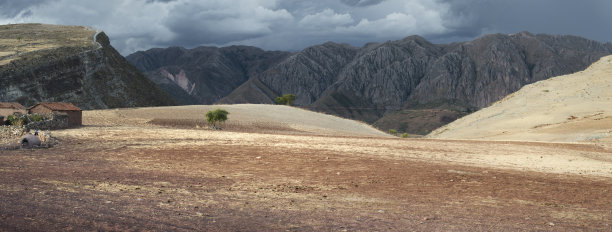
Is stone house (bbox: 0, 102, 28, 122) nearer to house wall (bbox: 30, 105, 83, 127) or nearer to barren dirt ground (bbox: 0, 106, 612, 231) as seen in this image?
house wall (bbox: 30, 105, 83, 127)

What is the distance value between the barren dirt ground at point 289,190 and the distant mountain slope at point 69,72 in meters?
93.5

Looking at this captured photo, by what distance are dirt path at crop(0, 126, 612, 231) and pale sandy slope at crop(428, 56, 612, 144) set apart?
74.5 feet

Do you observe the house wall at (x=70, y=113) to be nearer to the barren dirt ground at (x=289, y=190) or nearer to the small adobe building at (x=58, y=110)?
the small adobe building at (x=58, y=110)

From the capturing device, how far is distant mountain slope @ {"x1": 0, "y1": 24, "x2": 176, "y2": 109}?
10731 cm

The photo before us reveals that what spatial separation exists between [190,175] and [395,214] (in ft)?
30.3

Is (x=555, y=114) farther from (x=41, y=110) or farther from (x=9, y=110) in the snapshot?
(x=9, y=110)

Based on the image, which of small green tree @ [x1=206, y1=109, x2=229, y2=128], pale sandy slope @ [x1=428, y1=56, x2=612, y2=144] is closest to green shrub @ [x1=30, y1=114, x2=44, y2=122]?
small green tree @ [x1=206, y1=109, x2=229, y2=128]

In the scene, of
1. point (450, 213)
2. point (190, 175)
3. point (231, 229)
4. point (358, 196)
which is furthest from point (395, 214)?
point (190, 175)

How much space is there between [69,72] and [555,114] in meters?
115

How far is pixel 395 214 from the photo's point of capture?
474 inches

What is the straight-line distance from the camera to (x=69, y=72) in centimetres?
11962

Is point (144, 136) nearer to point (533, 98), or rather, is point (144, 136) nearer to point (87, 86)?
point (533, 98)

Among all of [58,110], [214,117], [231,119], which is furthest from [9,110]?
[231,119]

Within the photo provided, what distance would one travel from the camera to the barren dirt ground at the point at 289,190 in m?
10.4
